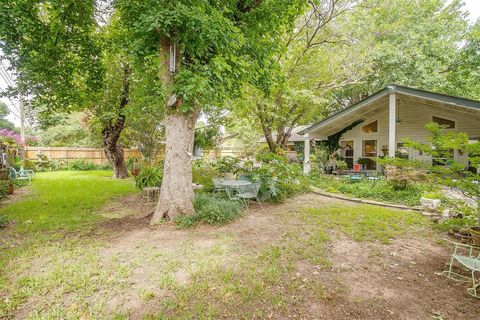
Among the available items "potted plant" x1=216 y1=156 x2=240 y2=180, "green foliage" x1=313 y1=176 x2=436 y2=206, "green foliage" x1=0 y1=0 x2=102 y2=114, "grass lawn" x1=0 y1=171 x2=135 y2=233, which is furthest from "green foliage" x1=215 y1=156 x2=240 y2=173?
"green foliage" x1=0 y1=0 x2=102 y2=114

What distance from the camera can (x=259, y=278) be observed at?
333 centimetres

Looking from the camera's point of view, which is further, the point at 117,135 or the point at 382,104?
the point at 117,135

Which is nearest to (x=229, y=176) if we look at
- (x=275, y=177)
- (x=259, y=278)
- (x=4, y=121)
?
(x=275, y=177)

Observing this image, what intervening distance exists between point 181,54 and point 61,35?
3.67 metres

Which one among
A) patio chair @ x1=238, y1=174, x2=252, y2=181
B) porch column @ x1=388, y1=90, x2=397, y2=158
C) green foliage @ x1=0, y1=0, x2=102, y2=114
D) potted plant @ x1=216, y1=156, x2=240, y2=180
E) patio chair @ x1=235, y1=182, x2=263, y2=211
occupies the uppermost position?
green foliage @ x1=0, y1=0, x2=102, y2=114

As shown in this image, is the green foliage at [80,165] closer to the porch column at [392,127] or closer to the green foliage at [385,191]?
the green foliage at [385,191]

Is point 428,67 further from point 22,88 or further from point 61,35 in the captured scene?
point 22,88

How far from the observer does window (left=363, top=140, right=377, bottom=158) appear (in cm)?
1357

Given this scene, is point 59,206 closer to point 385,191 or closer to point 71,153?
point 385,191

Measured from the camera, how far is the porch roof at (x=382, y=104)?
8.75m

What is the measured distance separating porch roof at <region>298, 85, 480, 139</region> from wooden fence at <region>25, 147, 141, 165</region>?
14.5m

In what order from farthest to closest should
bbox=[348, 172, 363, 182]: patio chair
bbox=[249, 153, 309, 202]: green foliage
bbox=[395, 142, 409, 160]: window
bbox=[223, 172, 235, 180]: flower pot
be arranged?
bbox=[395, 142, 409, 160]: window, bbox=[348, 172, 363, 182]: patio chair, bbox=[223, 172, 235, 180]: flower pot, bbox=[249, 153, 309, 202]: green foliage

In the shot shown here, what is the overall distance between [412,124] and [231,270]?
12749mm

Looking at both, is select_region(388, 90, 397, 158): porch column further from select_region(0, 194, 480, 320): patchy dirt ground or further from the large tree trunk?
the large tree trunk
